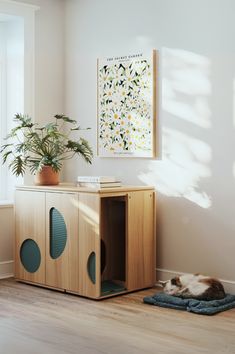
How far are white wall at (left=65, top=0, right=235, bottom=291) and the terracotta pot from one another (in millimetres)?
539

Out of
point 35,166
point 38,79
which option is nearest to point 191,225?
point 35,166

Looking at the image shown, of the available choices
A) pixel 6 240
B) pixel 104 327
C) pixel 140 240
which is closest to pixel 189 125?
pixel 140 240

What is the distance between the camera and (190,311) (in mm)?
4414

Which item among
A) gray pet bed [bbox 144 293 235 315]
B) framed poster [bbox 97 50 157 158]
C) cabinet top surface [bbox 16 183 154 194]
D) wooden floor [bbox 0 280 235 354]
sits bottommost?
wooden floor [bbox 0 280 235 354]

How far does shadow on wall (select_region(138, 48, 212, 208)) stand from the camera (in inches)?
193

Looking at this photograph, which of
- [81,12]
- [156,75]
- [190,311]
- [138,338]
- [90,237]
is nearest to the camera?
[138,338]

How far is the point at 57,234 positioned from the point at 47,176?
0.52 meters

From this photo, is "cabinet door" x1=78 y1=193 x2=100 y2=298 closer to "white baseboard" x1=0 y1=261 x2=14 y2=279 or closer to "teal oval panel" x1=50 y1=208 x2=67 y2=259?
"teal oval panel" x1=50 y1=208 x2=67 y2=259

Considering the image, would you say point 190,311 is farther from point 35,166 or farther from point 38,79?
point 38,79

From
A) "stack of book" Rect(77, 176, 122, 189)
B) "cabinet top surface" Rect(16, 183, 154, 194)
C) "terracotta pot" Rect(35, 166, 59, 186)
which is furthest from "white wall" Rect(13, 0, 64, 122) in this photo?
"stack of book" Rect(77, 176, 122, 189)

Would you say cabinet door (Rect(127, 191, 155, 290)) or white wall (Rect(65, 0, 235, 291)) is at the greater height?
white wall (Rect(65, 0, 235, 291))

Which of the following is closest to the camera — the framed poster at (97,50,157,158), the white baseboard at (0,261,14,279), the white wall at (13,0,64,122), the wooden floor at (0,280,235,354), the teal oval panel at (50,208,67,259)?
the wooden floor at (0,280,235,354)

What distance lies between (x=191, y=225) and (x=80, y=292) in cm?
101

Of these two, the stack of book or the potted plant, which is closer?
the stack of book
